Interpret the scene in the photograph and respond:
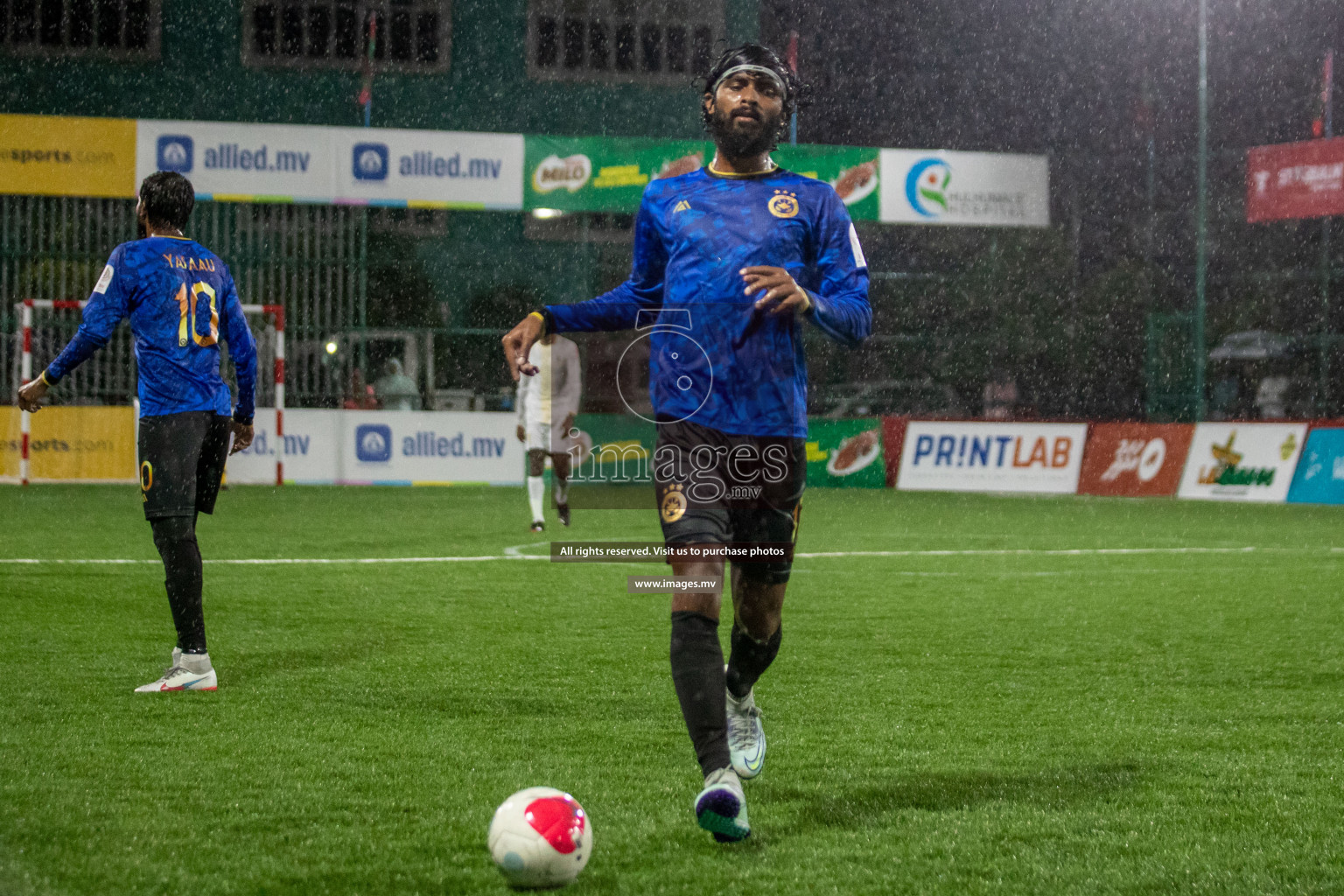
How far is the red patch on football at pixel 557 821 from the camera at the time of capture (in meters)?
3.06

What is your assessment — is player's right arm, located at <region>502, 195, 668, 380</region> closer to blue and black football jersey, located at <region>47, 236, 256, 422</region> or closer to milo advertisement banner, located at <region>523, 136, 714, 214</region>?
blue and black football jersey, located at <region>47, 236, 256, 422</region>

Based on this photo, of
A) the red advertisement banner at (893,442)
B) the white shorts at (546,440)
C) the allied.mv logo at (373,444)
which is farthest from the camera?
the red advertisement banner at (893,442)

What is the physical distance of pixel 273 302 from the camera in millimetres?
21406

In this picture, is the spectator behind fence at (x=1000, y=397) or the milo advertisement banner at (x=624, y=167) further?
the spectator behind fence at (x=1000, y=397)

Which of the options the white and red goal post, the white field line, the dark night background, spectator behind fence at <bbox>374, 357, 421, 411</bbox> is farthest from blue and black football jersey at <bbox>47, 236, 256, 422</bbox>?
the dark night background

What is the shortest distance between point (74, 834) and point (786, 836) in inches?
67.6

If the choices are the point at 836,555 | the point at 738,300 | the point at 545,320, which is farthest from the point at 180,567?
the point at 836,555

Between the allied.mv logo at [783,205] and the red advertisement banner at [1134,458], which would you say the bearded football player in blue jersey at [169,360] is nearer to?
the allied.mv logo at [783,205]

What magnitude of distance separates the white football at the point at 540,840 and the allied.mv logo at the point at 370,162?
Result: 714 inches

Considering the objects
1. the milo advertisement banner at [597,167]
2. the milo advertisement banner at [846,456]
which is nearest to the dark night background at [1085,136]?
the milo advertisement banner at [846,456]

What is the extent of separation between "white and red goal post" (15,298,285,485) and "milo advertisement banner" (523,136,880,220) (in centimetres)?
410

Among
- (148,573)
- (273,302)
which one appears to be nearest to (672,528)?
(148,573)

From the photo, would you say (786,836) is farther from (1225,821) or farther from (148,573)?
(148,573)

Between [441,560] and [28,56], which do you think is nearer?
[441,560]
